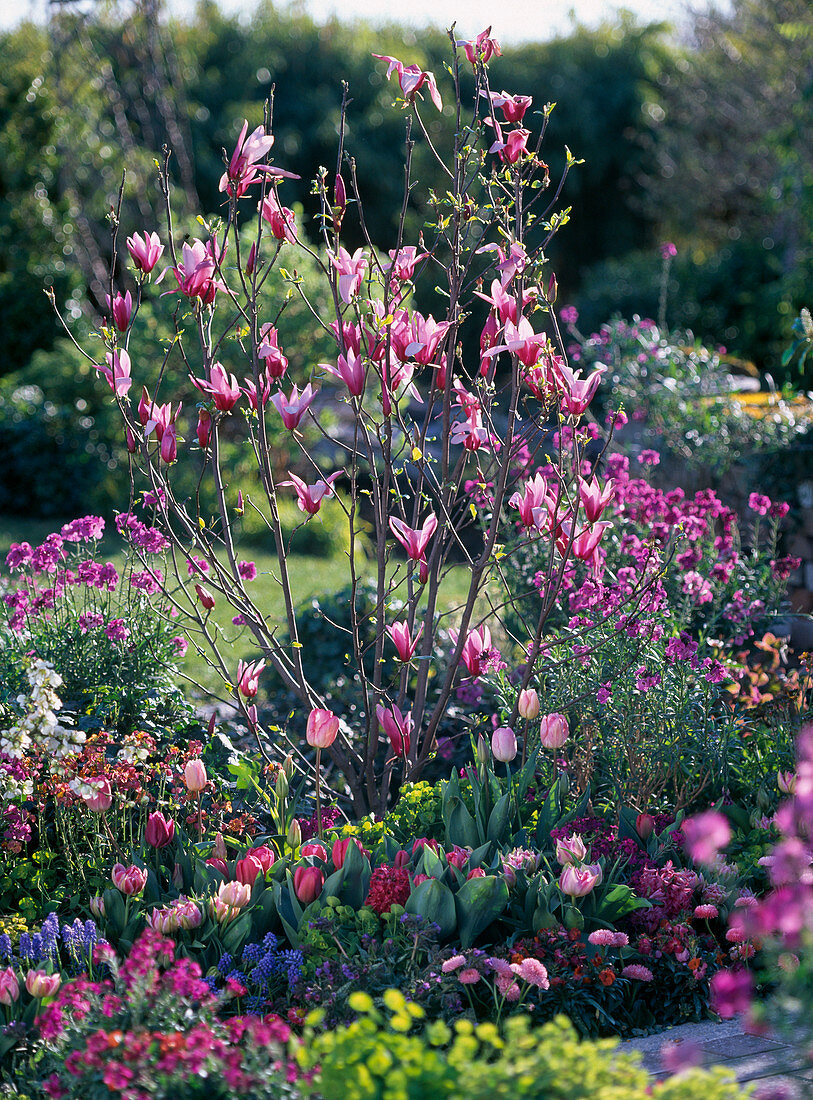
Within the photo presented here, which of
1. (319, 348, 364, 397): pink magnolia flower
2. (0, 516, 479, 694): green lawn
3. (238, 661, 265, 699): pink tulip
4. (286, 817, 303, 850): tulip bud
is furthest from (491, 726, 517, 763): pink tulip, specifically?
(0, 516, 479, 694): green lawn

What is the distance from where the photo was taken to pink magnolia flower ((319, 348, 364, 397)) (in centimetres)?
247

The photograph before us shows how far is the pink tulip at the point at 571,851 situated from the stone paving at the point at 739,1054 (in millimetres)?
380

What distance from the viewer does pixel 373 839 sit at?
2709mm

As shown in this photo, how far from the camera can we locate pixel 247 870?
2.35 meters

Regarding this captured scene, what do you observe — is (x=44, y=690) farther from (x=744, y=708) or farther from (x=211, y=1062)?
(x=744, y=708)

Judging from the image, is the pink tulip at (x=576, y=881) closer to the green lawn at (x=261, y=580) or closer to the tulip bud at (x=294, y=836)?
the tulip bud at (x=294, y=836)

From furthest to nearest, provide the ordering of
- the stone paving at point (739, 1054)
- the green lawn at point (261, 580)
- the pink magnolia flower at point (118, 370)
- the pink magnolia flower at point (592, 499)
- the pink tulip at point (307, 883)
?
the green lawn at point (261, 580) < the pink magnolia flower at point (118, 370) < the pink magnolia flower at point (592, 499) < the pink tulip at point (307, 883) < the stone paving at point (739, 1054)

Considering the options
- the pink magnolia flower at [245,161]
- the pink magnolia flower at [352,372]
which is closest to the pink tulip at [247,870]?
the pink magnolia flower at [352,372]

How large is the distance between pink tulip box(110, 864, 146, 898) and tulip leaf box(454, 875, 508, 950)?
716 millimetres

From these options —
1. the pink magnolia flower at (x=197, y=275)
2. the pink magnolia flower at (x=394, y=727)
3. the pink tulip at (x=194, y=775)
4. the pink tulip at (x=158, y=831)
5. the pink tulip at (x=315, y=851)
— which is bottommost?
the pink tulip at (x=315, y=851)

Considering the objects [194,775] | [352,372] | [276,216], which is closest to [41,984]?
[194,775]

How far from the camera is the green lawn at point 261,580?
5582 millimetres

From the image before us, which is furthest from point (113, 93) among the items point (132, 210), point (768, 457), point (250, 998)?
point (250, 998)

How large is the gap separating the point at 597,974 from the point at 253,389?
1.77 metres
